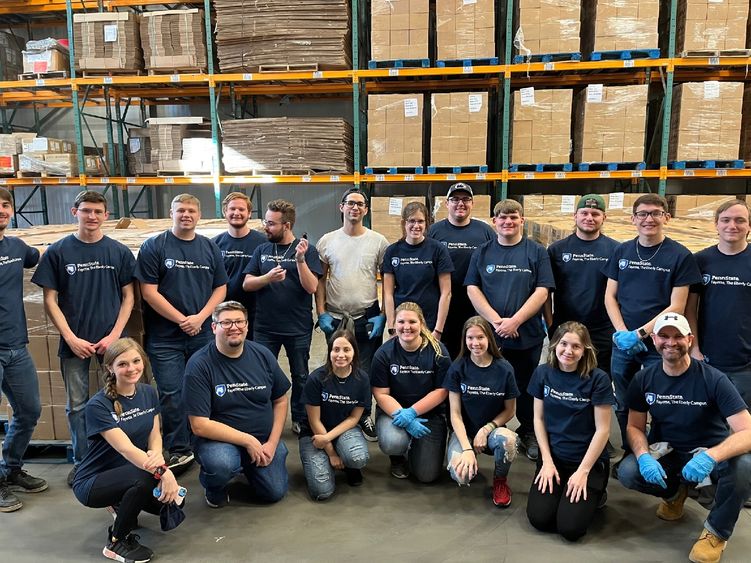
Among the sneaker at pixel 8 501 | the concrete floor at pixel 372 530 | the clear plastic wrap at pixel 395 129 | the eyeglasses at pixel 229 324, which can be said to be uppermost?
the clear plastic wrap at pixel 395 129

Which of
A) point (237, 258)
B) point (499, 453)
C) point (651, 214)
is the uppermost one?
point (651, 214)

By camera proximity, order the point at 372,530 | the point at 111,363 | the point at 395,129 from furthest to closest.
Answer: the point at 395,129, the point at 372,530, the point at 111,363

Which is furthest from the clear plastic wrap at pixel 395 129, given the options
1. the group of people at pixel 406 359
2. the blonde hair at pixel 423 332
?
the blonde hair at pixel 423 332

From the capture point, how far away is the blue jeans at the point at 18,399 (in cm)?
350

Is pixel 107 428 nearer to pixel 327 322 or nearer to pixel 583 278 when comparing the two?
pixel 327 322

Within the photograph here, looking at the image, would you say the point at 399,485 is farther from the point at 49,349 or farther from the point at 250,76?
the point at 250,76

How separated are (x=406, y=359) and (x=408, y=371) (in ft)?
0.28

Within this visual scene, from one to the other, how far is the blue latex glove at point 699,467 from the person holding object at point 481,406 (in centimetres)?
99

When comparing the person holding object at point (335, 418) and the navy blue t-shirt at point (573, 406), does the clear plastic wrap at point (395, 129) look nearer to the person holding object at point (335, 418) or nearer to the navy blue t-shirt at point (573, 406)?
the person holding object at point (335, 418)

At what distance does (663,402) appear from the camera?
10.5ft

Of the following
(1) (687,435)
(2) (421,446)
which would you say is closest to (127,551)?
(2) (421,446)

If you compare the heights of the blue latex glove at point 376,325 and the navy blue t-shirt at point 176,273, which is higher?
the navy blue t-shirt at point 176,273

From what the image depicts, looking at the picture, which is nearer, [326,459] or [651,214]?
[651,214]

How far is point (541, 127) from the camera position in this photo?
294 inches
